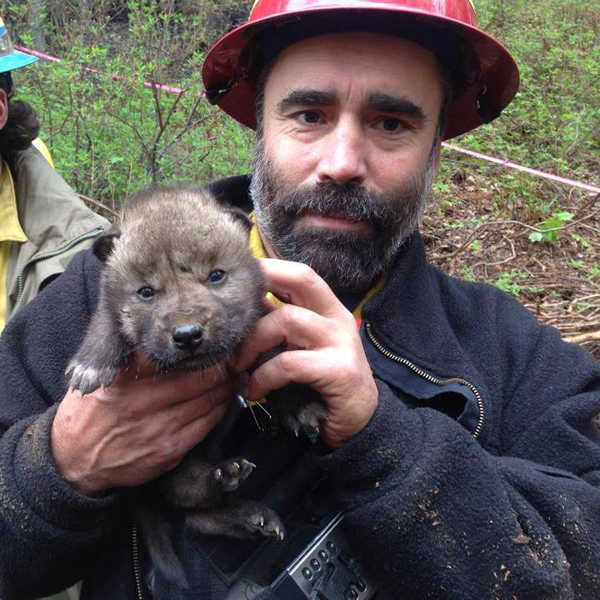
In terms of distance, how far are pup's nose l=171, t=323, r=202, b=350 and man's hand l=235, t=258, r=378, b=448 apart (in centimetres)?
25

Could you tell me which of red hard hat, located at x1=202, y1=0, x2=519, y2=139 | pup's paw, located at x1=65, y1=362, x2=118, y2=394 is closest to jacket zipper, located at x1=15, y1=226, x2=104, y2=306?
red hard hat, located at x1=202, y1=0, x2=519, y2=139

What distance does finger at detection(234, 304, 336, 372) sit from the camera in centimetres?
185

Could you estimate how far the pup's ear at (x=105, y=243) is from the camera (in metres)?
2.11

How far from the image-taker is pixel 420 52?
2.45 meters

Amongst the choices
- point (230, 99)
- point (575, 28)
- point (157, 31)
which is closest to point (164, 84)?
point (157, 31)

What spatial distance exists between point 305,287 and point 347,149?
0.69m

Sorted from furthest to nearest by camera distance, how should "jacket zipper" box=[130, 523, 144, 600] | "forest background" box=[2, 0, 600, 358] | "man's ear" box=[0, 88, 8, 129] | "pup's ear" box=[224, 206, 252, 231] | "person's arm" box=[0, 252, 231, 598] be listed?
"forest background" box=[2, 0, 600, 358]
"man's ear" box=[0, 88, 8, 129]
"pup's ear" box=[224, 206, 252, 231]
"jacket zipper" box=[130, 523, 144, 600]
"person's arm" box=[0, 252, 231, 598]

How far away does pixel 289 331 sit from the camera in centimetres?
189

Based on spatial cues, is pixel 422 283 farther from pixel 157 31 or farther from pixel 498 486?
pixel 157 31

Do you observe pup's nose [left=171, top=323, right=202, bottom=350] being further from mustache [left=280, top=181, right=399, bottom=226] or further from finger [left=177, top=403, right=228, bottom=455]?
mustache [left=280, top=181, right=399, bottom=226]

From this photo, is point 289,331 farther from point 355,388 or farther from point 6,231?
point 6,231

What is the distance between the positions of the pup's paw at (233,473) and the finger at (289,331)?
1.04ft

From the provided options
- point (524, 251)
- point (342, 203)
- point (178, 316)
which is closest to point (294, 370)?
point (178, 316)

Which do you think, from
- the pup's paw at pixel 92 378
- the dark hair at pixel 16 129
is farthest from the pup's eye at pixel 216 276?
the dark hair at pixel 16 129
